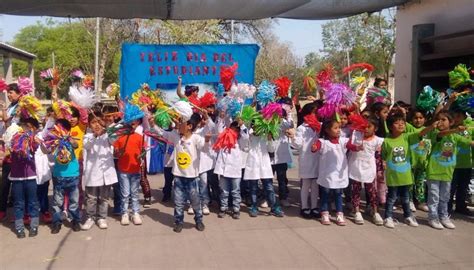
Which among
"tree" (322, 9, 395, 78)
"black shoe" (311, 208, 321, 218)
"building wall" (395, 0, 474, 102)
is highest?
"tree" (322, 9, 395, 78)

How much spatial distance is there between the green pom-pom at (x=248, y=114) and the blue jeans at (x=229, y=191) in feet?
2.60

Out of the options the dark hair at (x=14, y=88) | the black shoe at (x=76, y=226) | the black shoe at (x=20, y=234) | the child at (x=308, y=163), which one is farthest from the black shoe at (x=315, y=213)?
the dark hair at (x=14, y=88)

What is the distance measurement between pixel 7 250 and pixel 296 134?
3473 millimetres

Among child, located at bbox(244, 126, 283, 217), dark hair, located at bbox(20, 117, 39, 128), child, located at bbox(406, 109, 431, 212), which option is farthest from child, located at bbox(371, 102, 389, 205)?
dark hair, located at bbox(20, 117, 39, 128)

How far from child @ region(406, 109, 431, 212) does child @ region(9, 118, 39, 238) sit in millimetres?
4352

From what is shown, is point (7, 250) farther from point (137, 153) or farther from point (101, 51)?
point (101, 51)

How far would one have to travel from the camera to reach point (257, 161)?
226 inches

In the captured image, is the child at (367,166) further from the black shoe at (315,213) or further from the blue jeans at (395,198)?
the black shoe at (315,213)

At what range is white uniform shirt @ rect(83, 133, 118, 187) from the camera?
5318 mm

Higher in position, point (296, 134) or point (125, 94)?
point (125, 94)

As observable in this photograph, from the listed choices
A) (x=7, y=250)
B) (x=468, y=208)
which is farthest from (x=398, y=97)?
(x=7, y=250)

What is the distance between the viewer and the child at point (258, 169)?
5.73m

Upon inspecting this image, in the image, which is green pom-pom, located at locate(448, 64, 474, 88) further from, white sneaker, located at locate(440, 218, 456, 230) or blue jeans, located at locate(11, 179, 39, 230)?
blue jeans, located at locate(11, 179, 39, 230)

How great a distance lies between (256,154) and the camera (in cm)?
576
